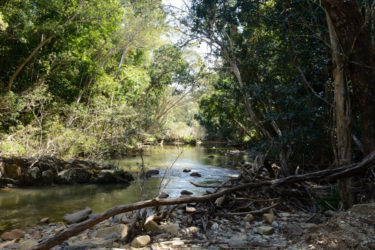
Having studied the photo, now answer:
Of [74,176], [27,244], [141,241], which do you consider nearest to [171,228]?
[141,241]

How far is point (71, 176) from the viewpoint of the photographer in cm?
994

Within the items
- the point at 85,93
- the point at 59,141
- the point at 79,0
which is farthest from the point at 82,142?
the point at 79,0

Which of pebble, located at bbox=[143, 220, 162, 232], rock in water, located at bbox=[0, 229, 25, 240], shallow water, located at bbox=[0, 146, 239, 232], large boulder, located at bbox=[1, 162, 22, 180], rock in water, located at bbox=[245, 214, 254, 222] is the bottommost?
shallow water, located at bbox=[0, 146, 239, 232]

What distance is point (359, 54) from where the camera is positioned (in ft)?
11.5

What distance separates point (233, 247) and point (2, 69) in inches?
494

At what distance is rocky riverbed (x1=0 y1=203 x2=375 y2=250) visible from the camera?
100 inches

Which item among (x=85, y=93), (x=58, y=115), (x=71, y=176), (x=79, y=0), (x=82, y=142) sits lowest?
(x=71, y=176)

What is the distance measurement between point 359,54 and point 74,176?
32.5 ft

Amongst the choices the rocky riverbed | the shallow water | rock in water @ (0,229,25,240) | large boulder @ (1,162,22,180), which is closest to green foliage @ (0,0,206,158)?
large boulder @ (1,162,22,180)

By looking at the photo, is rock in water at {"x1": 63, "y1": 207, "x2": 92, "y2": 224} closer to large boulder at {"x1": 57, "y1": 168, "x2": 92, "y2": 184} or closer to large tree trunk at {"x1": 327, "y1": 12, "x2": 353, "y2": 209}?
large boulder at {"x1": 57, "y1": 168, "x2": 92, "y2": 184}

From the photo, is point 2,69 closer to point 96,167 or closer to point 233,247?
point 96,167

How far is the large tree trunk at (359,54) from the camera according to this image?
3.41 meters

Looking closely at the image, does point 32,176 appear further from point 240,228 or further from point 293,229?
point 293,229

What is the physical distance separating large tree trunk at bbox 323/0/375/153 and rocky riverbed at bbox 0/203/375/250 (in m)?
1.19
